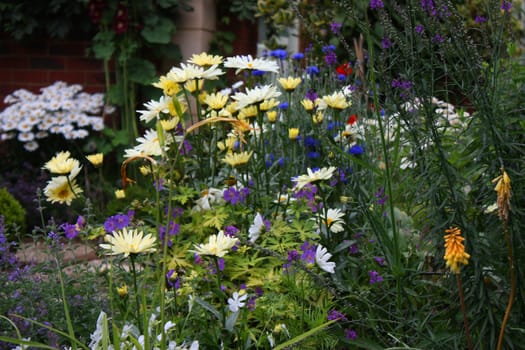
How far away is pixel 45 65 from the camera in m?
6.13

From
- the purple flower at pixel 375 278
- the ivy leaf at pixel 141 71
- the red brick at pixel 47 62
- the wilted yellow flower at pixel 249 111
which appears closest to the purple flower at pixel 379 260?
the purple flower at pixel 375 278

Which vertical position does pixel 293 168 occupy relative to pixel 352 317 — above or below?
above

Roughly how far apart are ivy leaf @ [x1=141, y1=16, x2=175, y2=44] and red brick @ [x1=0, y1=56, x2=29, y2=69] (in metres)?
1.13

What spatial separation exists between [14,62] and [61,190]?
171 inches

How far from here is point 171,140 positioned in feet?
8.10

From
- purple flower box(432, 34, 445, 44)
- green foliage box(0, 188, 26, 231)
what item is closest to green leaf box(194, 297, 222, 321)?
purple flower box(432, 34, 445, 44)

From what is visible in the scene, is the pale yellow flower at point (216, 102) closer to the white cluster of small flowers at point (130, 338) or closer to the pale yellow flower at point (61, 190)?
the pale yellow flower at point (61, 190)

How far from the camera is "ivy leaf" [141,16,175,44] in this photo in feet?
18.8

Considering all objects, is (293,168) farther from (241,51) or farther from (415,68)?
(241,51)

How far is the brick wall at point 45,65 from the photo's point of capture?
6066 millimetres

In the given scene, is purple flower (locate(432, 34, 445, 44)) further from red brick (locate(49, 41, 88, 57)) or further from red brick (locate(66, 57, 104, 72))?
red brick (locate(49, 41, 88, 57))

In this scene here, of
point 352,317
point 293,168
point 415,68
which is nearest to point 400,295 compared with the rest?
point 352,317

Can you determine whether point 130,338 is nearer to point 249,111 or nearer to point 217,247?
point 217,247

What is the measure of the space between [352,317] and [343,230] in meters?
0.28
